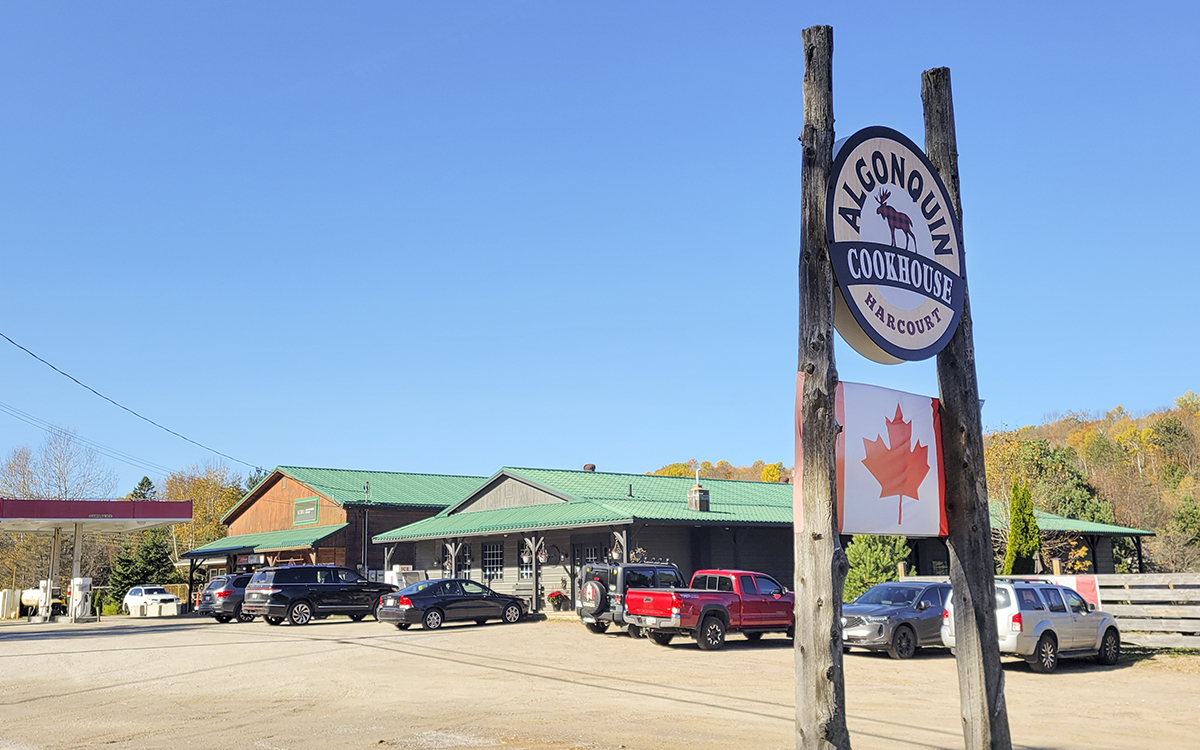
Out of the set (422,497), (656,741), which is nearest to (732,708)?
(656,741)

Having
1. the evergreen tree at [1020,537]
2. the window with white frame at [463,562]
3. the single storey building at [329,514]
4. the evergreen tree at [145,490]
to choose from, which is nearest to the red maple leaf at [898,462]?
the evergreen tree at [1020,537]

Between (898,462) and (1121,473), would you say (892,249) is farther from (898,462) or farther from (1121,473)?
(1121,473)

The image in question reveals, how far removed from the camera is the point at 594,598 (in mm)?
Answer: 24984

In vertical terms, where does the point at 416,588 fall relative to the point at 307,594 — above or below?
above

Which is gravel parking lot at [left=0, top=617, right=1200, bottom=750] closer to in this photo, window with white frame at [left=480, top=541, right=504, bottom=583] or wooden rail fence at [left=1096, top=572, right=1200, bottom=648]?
wooden rail fence at [left=1096, top=572, right=1200, bottom=648]

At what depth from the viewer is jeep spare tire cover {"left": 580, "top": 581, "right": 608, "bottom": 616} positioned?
24.8 metres

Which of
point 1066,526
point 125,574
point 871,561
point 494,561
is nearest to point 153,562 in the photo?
point 125,574

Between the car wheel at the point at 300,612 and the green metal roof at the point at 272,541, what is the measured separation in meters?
14.4

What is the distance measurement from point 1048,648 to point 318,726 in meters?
12.7

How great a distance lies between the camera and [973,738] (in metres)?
6.25

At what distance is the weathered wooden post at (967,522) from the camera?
6305 millimetres

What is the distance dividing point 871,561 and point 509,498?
48.6ft

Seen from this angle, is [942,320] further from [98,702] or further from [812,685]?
[98,702]

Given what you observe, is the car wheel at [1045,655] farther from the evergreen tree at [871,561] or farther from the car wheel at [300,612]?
the car wheel at [300,612]
